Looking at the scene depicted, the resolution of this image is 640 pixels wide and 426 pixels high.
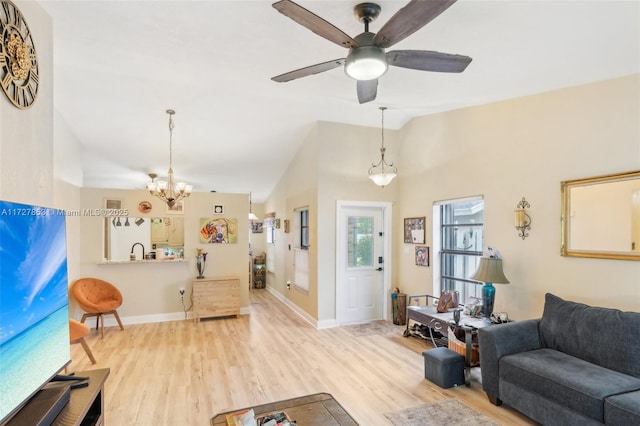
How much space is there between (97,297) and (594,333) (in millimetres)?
6006

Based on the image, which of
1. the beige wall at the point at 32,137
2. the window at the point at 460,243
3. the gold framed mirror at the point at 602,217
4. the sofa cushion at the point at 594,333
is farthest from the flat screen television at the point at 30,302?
the window at the point at 460,243

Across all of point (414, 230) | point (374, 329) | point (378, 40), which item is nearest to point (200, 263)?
point (374, 329)

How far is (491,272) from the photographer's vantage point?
368 cm

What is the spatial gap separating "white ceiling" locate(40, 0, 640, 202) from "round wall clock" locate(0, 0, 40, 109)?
613mm

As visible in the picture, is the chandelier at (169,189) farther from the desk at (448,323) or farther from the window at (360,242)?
the desk at (448,323)

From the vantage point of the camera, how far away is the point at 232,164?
6.61 metres

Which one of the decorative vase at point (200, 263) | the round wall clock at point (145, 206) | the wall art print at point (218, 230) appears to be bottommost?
the decorative vase at point (200, 263)

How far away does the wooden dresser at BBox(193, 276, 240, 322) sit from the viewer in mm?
5551

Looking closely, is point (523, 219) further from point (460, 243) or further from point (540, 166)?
point (460, 243)

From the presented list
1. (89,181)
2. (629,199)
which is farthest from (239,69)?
(89,181)

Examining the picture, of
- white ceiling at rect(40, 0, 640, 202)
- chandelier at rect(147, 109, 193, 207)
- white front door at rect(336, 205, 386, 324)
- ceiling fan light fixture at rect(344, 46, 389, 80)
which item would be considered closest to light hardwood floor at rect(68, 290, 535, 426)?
white front door at rect(336, 205, 386, 324)

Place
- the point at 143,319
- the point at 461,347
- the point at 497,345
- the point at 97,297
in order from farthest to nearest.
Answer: the point at 143,319
the point at 97,297
the point at 461,347
the point at 497,345

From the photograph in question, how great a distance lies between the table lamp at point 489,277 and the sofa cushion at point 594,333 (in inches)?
21.2

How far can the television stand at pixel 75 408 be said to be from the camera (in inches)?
60.9
